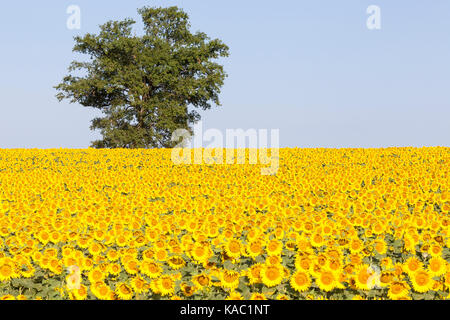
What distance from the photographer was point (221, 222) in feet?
26.6

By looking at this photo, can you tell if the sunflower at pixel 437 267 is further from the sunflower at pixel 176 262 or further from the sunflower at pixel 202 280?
the sunflower at pixel 176 262

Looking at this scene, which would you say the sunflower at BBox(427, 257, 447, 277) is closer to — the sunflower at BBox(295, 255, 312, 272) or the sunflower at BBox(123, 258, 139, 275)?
the sunflower at BBox(295, 255, 312, 272)

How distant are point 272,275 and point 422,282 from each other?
5.57 ft

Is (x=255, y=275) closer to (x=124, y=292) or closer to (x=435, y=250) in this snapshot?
(x=124, y=292)

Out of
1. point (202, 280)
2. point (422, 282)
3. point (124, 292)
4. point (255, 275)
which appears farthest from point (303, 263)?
point (124, 292)

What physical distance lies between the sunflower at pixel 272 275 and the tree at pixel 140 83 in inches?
1461

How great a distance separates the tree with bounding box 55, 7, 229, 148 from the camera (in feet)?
139

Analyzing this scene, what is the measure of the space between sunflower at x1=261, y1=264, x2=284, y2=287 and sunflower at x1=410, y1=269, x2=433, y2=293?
1512 millimetres

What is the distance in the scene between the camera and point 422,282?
539cm

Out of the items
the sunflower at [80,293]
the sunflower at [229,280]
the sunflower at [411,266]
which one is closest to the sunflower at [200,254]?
the sunflower at [229,280]

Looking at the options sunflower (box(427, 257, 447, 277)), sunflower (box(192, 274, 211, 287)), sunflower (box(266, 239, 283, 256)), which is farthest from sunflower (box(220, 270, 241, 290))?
sunflower (box(427, 257, 447, 277))

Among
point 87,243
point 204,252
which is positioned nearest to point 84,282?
point 87,243
